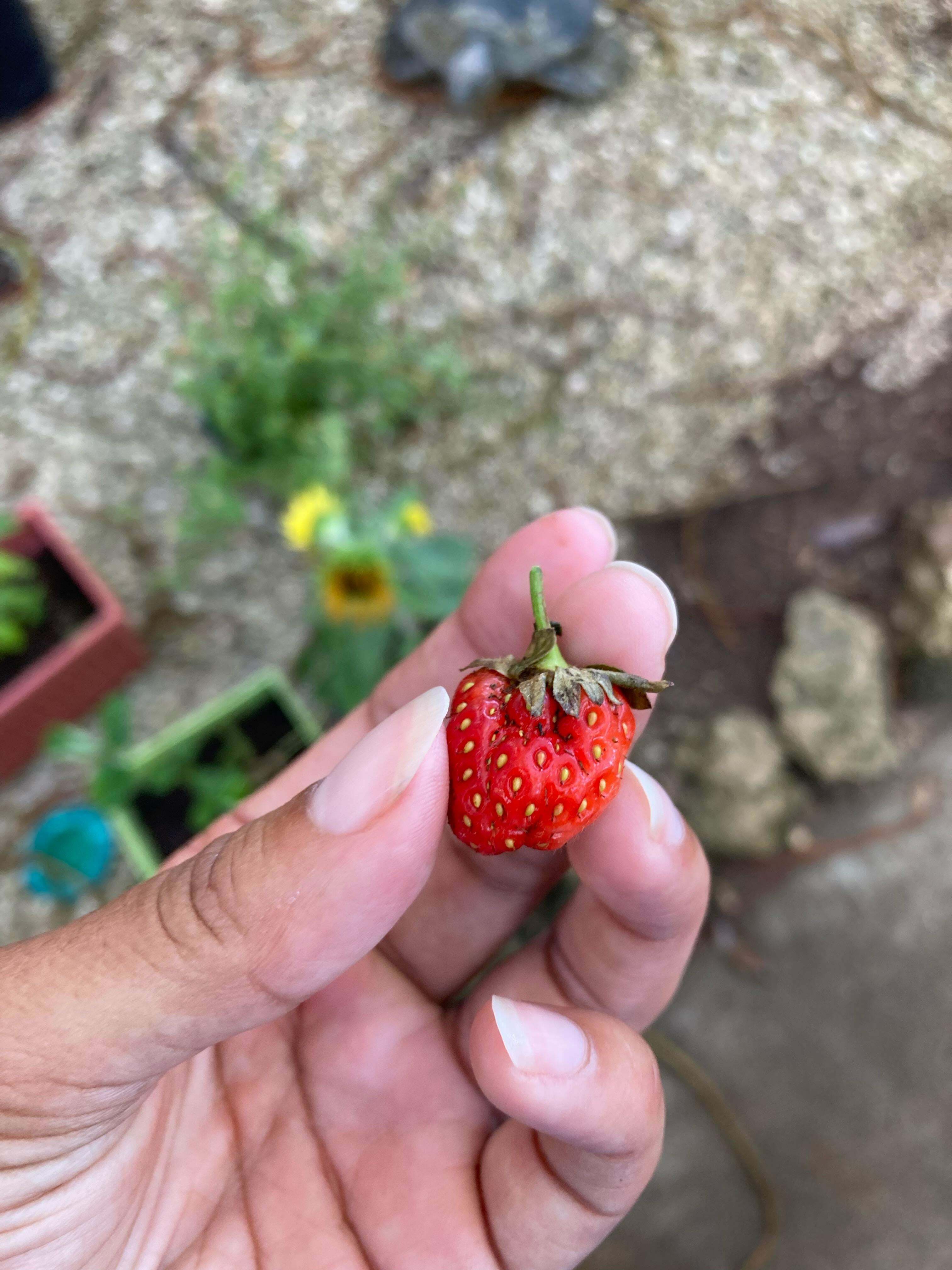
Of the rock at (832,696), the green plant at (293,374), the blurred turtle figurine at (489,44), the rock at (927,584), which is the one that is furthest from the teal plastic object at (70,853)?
the rock at (927,584)

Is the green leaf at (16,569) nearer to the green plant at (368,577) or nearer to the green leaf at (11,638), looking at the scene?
the green leaf at (11,638)

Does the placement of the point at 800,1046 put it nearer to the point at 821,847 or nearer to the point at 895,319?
the point at 821,847

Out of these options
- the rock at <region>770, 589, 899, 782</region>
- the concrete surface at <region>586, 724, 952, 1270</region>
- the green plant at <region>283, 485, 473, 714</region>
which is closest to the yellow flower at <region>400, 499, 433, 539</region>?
the green plant at <region>283, 485, 473, 714</region>

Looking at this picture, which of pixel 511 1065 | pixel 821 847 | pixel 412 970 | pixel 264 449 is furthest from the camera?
pixel 821 847

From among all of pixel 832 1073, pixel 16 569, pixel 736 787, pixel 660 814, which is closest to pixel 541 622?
pixel 660 814

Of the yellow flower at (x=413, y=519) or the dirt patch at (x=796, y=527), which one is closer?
the yellow flower at (x=413, y=519)

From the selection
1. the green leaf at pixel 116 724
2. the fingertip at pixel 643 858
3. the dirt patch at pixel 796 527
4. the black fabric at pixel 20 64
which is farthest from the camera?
the dirt patch at pixel 796 527

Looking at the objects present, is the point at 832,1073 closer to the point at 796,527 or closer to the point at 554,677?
the point at 796,527

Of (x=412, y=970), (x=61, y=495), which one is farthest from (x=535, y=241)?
(x=412, y=970)
